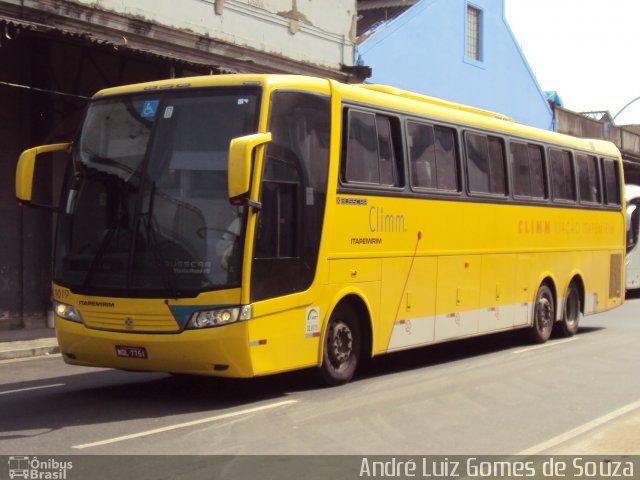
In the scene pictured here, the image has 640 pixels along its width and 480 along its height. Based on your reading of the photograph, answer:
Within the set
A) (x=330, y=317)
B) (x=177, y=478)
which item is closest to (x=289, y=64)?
(x=330, y=317)

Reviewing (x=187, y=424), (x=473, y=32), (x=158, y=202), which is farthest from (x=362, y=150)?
(x=473, y=32)

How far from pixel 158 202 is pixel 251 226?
3.10 ft

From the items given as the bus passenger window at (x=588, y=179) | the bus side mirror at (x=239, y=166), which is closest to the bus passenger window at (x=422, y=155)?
the bus side mirror at (x=239, y=166)

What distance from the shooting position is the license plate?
9312mm

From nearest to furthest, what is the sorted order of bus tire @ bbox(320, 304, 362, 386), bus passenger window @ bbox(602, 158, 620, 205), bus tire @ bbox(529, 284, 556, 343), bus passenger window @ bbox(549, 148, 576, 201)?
bus tire @ bbox(320, 304, 362, 386) → bus tire @ bbox(529, 284, 556, 343) → bus passenger window @ bbox(549, 148, 576, 201) → bus passenger window @ bbox(602, 158, 620, 205)

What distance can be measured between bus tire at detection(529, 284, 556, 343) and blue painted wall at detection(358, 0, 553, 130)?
11.1 m

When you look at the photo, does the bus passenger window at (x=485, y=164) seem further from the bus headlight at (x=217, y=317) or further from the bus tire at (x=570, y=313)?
the bus headlight at (x=217, y=317)

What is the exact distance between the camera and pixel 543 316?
15.8 metres

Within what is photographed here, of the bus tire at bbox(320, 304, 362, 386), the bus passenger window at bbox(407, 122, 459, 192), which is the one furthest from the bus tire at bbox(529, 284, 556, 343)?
the bus tire at bbox(320, 304, 362, 386)

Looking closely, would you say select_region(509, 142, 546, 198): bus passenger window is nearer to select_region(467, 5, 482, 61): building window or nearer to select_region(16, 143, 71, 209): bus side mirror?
select_region(16, 143, 71, 209): bus side mirror

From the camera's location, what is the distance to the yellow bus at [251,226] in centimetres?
915

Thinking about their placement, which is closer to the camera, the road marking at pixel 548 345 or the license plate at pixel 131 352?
the license plate at pixel 131 352

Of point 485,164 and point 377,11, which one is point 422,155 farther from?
point 377,11

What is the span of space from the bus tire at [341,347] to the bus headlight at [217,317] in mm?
1505
